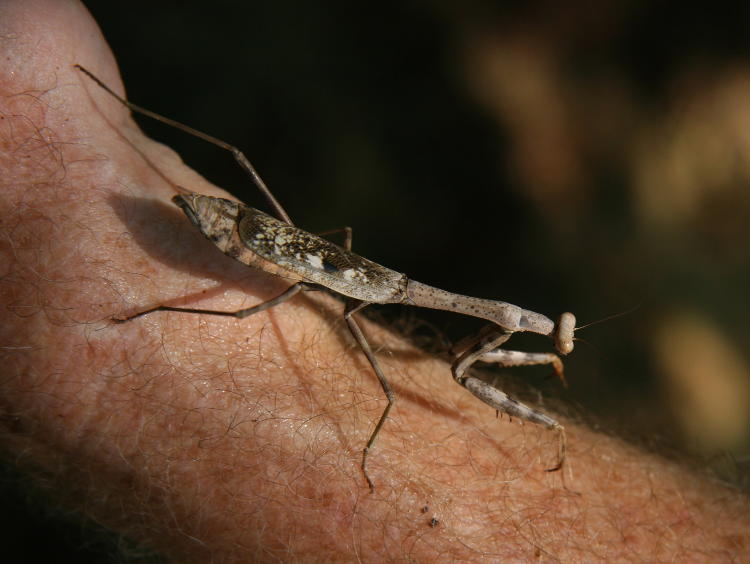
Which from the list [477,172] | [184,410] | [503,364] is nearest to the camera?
[184,410]

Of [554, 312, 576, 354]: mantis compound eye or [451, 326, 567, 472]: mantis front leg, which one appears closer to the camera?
[451, 326, 567, 472]: mantis front leg

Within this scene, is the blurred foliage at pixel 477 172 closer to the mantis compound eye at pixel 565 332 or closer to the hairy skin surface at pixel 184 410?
the mantis compound eye at pixel 565 332

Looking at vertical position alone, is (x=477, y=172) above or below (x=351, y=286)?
above

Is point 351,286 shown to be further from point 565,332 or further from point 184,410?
point 565,332

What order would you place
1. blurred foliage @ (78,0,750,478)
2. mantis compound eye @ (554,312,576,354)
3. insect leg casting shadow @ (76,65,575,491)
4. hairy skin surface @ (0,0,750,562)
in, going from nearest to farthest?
1. hairy skin surface @ (0,0,750,562)
2. insect leg casting shadow @ (76,65,575,491)
3. mantis compound eye @ (554,312,576,354)
4. blurred foliage @ (78,0,750,478)

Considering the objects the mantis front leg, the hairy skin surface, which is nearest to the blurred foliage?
the mantis front leg

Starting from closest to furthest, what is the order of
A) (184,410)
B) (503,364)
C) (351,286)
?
(184,410) < (351,286) < (503,364)

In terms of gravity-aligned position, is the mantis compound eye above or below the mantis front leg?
above

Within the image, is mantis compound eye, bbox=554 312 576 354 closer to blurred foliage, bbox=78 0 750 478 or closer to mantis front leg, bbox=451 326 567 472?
mantis front leg, bbox=451 326 567 472

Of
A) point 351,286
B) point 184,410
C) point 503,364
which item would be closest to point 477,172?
point 503,364
